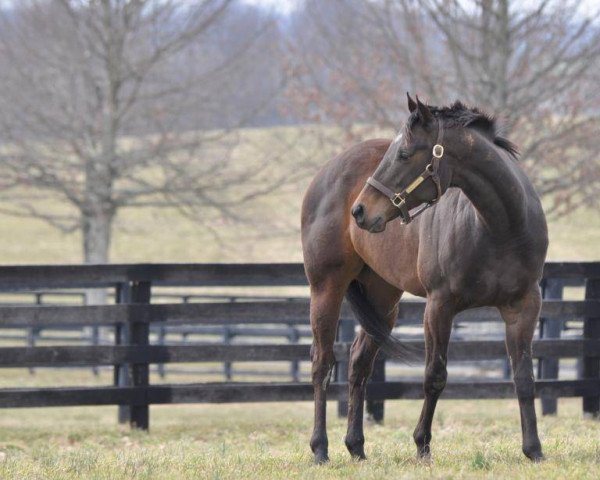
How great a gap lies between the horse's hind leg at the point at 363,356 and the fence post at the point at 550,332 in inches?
126

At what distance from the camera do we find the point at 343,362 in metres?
9.33

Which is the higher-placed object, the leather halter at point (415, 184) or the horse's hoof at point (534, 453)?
the leather halter at point (415, 184)

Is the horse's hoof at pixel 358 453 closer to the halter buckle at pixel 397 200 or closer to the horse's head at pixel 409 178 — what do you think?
the horse's head at pixel 409 178

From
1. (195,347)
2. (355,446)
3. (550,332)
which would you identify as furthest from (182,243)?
(355,446)

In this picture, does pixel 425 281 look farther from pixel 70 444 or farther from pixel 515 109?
pixel 515 109

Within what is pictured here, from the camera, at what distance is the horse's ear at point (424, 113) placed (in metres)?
5.47

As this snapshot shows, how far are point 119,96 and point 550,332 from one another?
11675 millimetres

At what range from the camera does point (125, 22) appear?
18203 mm

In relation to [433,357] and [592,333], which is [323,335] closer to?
[433,357]

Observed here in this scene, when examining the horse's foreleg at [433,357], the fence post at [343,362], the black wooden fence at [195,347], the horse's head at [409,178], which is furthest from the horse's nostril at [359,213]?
the fence post at [343,362]

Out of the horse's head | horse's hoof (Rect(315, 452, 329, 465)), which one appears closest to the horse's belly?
the horse's head

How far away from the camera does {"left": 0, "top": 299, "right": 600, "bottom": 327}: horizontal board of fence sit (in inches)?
353

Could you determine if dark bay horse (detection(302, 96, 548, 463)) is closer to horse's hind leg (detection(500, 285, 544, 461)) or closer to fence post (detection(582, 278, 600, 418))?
horse's hind leg (detection(500, 285, 544, 461))

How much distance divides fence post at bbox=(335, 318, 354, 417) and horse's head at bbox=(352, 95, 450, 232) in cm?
402
